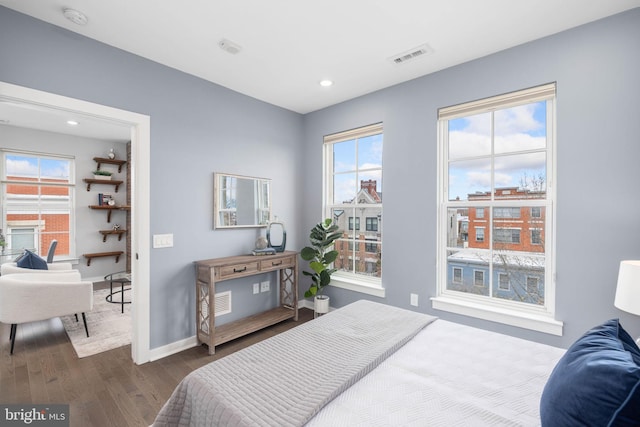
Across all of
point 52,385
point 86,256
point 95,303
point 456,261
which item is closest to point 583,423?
point 456,261

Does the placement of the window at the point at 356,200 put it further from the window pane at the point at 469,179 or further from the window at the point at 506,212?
the window at the point at 506,212

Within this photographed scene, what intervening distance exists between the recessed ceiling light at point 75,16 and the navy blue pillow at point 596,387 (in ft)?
10.6

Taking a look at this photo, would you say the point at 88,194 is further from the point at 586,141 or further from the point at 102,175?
the point at 586,141

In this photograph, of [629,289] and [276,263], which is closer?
[629,289]

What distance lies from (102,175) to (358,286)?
524cm

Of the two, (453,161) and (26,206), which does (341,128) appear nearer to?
(453,161)

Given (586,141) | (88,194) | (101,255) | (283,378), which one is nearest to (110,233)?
(101,255)

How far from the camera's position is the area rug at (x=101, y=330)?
9.27ft

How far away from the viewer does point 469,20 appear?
2.06m

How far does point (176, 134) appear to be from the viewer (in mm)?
2775

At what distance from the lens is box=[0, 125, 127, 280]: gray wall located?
4.96m

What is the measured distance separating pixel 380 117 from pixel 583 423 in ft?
9.63

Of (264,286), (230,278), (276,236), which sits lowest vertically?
(264,286)

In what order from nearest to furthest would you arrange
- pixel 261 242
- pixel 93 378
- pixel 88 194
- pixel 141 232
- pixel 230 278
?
pixel 93 378, pixel 141 232, pixel 230 278, pixel 261 242, pixel 88 194
